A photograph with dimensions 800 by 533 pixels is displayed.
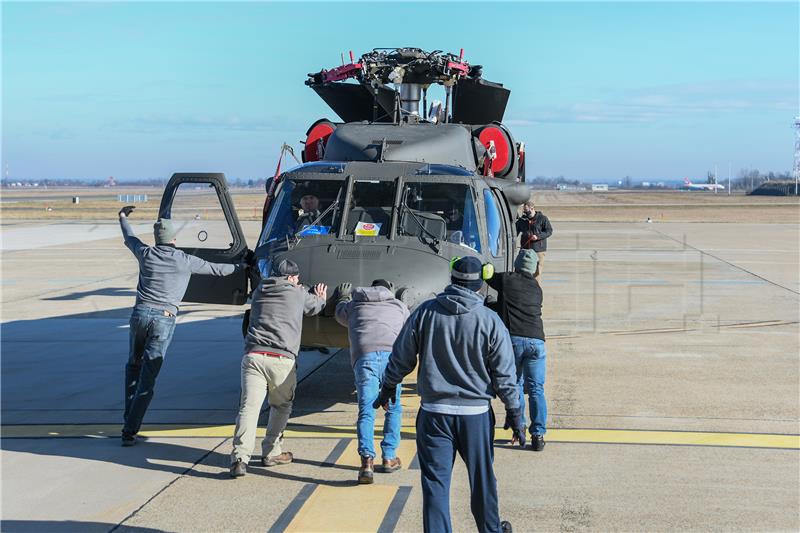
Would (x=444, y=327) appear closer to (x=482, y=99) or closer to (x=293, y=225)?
(x=293, y=225)

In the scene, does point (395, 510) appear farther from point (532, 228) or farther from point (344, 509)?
point (532, 228)

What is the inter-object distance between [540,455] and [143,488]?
325cm

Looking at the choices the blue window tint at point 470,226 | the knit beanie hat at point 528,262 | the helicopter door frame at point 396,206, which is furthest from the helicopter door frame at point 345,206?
the knit beanie hat at point 528,262

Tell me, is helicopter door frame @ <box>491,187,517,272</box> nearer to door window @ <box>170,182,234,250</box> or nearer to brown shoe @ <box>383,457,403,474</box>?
door window @ <box>170,182,234,250</box>

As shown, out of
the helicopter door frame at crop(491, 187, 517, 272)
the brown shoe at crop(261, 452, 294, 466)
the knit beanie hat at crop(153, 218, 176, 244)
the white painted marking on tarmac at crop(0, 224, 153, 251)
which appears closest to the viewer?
the brown shoe at crop(261, 452, 294, 466)

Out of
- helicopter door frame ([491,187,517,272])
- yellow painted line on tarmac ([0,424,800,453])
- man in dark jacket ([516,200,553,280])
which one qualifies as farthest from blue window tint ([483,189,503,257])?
man in dark jacket ([516,200,553,280])

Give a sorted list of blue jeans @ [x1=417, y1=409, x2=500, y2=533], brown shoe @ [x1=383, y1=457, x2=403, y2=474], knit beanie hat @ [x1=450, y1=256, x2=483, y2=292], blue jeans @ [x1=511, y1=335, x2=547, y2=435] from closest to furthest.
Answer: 1. blue jeans @ [x1=417, y1=409, x2=500, y2=533]
2. knit beanie hat @ [x1=450, y1=256, x2=483, y2=292]
3. brown shoe @ [x1=383, y1=457, x2=403, y2=474]
4. blue jeans @ [x1=511, y1=335, x2=547, y2=435]

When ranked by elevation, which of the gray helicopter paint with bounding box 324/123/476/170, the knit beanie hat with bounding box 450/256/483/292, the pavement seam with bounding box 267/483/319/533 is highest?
the gray helicopter paint with bounding box 324/123/476/170

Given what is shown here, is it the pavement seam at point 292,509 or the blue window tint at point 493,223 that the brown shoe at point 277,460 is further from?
the blue window tint at point 493,223

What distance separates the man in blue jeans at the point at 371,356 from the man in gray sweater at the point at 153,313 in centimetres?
193

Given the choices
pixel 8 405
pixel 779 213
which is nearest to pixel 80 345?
pixel 8 405

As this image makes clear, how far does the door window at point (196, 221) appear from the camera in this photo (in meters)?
9.91

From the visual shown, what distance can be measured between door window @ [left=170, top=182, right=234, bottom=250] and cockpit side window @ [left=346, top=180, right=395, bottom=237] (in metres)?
1.31

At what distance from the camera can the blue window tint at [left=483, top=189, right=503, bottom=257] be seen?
32.1ft
